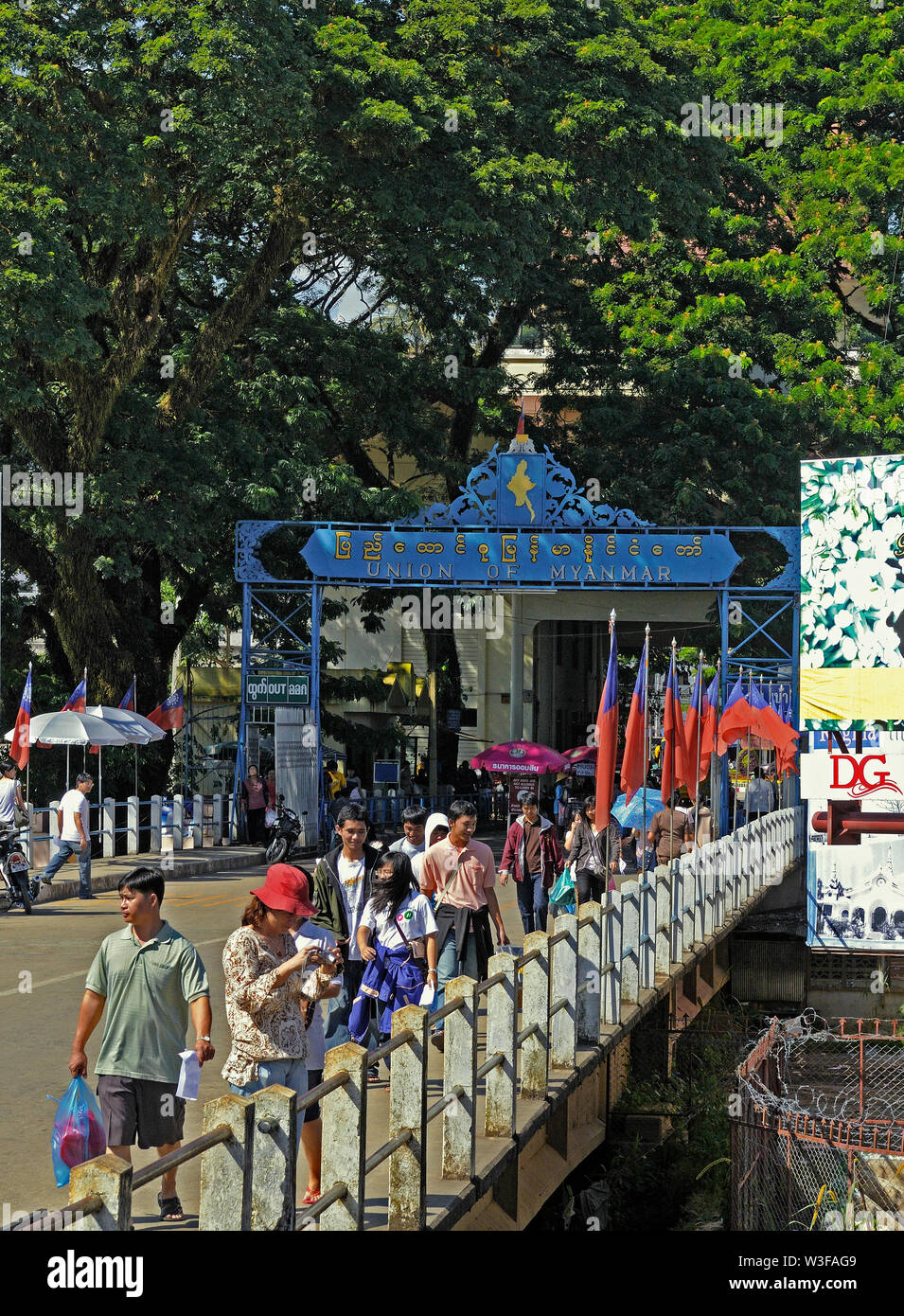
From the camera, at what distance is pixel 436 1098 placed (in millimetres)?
9930

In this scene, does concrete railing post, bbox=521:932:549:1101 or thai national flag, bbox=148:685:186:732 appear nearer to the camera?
concrete railing post, bbox=521:932:549:1101

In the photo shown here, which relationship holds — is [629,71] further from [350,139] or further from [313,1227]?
[313,1227]

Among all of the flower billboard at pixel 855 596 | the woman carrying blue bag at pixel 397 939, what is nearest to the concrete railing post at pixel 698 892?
the flower billboard at pixel 855 596

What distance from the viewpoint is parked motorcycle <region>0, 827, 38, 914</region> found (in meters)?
20.1

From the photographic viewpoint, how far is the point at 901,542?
1505 cm

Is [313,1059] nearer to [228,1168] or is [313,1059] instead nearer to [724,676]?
[228,1168]

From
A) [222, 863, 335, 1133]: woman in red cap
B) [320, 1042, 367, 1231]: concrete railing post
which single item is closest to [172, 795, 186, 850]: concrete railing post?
[222, 863, 335, 1133]: woman in red cap

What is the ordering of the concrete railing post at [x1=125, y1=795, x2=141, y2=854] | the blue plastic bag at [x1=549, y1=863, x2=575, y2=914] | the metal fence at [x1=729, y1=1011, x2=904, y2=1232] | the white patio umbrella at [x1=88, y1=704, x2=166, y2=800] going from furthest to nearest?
the concrete railing post at [x1=125, y1=795, x2=141, y2=854]
the white patio umbrella at [x1=88, y1=704, x2=166, y2=800]
the blue plastic bag at [x1=549, y1=863, x2=575, y2=914]
the metal fence at [x1=729, y1=1011, x2=904, y2=1232]

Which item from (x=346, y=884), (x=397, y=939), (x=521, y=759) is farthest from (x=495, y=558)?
(x=397, y=939)

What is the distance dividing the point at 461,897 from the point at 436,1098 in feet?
7.27

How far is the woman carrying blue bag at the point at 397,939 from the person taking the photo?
10.3 meters

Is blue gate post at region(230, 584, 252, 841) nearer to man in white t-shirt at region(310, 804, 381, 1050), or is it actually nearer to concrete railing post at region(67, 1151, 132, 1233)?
man in white t-shirt at region(310, 804, 381, 1050)

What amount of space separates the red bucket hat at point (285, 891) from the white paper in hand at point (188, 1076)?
29.2 inches

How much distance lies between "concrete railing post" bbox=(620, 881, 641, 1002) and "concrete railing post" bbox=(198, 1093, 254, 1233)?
766cm
